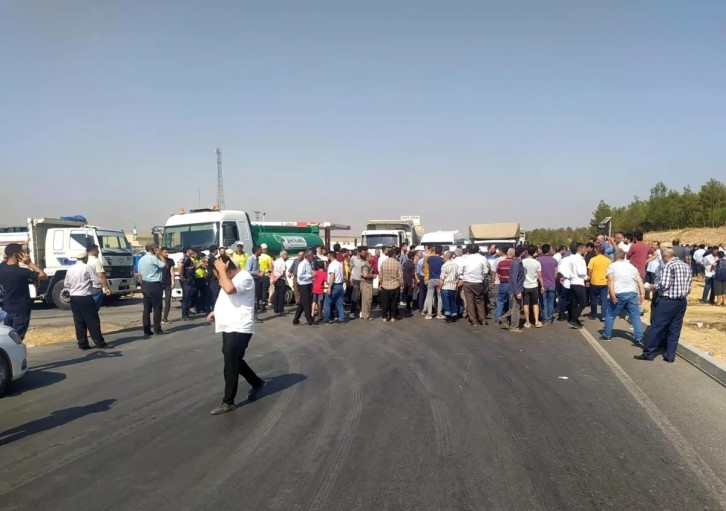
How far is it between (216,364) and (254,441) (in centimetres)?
400

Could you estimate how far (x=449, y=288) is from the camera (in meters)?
13.4

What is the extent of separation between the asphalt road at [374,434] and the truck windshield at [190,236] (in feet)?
27.7

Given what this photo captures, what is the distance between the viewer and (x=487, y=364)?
8.51 metres

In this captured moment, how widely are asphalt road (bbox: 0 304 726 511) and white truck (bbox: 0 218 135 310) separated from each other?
32.5ft

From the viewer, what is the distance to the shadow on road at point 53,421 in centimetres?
568

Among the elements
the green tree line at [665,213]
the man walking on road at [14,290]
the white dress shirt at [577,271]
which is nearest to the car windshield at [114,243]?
the man walking on road at [14,290]

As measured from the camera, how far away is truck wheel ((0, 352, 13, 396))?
7223 millimetres

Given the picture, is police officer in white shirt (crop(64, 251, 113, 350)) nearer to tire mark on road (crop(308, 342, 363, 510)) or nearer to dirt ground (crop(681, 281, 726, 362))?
tire mark on road (crop(308, 342, 363, 510))

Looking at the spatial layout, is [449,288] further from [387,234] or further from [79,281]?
[387,234]

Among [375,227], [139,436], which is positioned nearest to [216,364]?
[139,436]

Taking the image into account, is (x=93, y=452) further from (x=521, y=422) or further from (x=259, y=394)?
(x=521, y=422)

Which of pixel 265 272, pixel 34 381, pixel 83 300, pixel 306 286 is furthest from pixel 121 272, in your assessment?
pixel 34 381

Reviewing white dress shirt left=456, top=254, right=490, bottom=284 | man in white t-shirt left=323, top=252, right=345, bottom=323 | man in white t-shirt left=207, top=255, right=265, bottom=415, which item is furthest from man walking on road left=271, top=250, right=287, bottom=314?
man in white t-shirt left=207, top=255, right=265, bottom=415

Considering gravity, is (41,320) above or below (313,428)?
below
